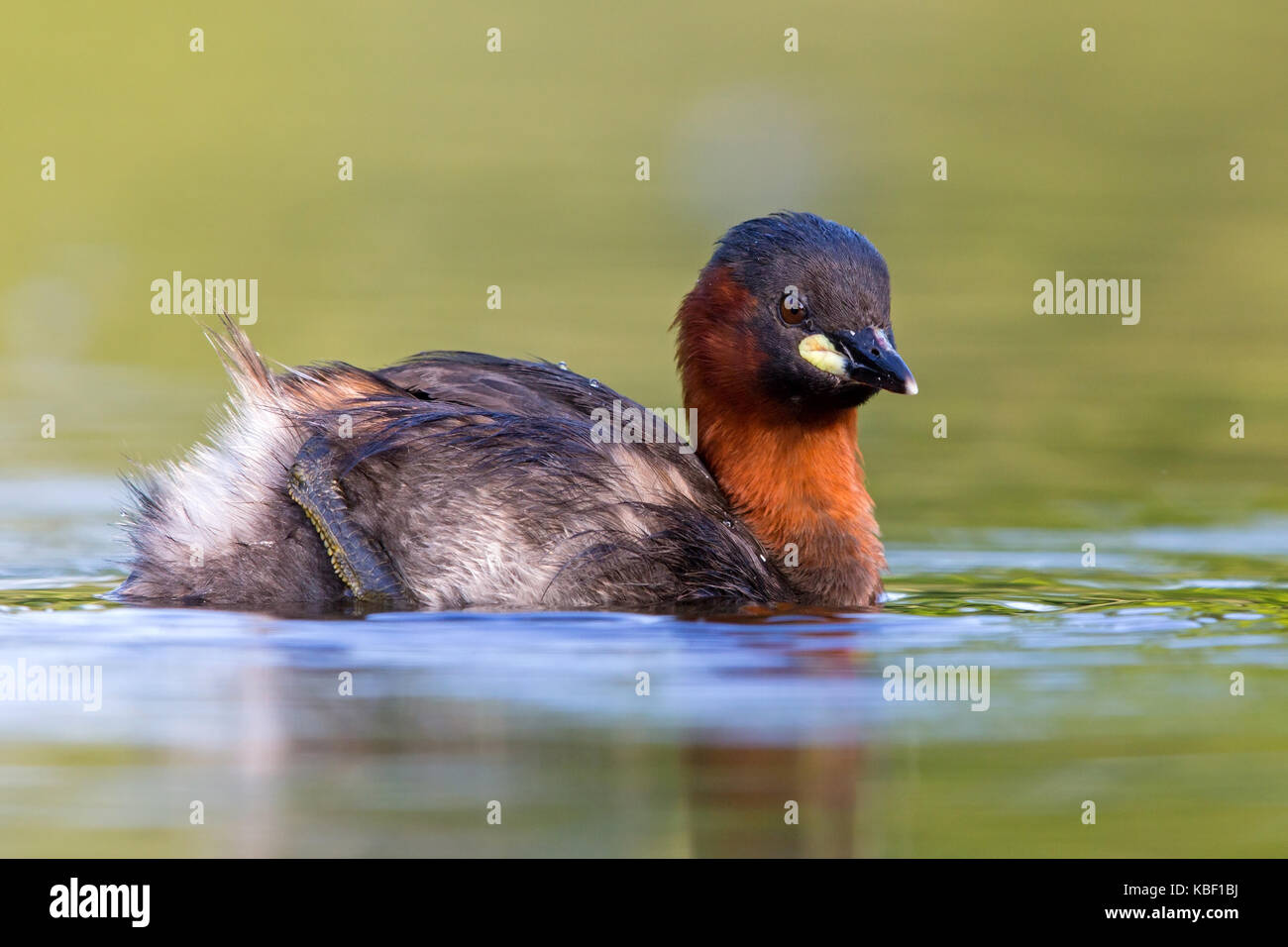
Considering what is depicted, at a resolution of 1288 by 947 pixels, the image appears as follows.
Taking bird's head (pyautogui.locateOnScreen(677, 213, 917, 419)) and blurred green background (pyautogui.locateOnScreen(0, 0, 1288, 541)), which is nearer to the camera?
bird's head (pyautogui.locateOnScreen(677, 213, 917, 419))

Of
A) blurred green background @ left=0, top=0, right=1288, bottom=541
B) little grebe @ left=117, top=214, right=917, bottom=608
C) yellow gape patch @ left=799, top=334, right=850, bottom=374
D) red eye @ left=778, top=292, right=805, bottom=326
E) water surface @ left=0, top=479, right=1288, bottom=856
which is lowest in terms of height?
water surface @ left=0, top=479, right=1288, bottom=856

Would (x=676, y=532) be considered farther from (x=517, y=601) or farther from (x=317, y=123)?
(x=317, y=123)

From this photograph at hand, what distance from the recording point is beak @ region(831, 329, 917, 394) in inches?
336

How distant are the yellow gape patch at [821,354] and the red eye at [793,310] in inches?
3.5

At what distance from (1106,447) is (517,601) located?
5.11 m

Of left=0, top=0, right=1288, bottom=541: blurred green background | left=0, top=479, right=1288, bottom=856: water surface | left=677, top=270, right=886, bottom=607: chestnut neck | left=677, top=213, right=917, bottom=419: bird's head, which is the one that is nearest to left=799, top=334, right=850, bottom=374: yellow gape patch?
left=677, top=213, right=917, bottom=419: bird's head

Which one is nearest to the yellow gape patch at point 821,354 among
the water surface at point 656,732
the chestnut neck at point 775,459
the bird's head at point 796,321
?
the bird's head at point 796,321

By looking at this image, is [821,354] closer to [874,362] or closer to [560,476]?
[874,362]

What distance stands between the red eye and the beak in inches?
6.9

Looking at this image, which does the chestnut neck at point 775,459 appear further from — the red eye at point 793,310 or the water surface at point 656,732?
the water surface at point 656,732

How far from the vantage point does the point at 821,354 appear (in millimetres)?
8727

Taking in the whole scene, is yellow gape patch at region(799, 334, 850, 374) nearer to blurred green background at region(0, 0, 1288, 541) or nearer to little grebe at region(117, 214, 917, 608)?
little grebe at region(117, 214, 917, 608)

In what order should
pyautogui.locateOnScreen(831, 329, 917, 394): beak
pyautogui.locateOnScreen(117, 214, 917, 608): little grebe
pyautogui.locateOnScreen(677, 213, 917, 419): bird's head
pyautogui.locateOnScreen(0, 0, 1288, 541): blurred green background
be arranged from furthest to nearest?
pyautogui.locateOnScreen(0, 0, 1288, 541): blurred green background, pyautogui.locateOnScreen(677, 213, 917, 419): bird's head, pyautogui.locateOnScreen(831, 329, 917, 394): beak, pyautogui.locateOnScreen(117, 214, 917, 608): little grebe

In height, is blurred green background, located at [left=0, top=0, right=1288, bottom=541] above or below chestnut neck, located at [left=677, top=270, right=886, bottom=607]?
above
